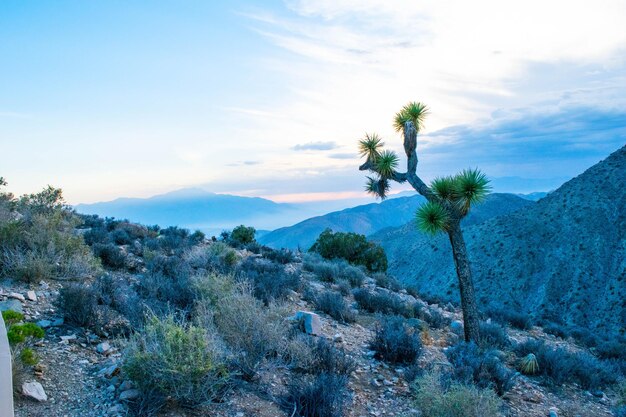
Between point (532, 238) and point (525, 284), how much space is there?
639cm

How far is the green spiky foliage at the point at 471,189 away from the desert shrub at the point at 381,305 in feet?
11.6

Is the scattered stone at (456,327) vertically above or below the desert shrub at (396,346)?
below

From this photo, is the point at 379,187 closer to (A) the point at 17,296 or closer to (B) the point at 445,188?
(B) the point at 445,188

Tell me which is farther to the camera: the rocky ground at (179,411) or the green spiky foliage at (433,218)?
the green spiky foliage at (433,218)

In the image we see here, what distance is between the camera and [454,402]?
5824mm

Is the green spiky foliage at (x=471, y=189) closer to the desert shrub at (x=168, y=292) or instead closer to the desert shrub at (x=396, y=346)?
the desert shrub at (x=396, y=346)

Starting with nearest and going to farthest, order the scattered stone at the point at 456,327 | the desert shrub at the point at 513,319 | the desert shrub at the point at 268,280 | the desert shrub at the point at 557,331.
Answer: the desert shrub at the point at 268,280 → the scattered stone at the point at 456,327 → the desert shrub at the point at 513,319 → the desert shrub at the point at 557,331

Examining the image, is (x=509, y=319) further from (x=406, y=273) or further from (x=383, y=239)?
(x=383, y=239)

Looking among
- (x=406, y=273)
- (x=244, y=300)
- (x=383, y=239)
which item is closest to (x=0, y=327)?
(x=244, y=300)

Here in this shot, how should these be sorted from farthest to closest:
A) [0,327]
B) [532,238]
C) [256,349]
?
1. [532,238]
2. [256,349]
3. [0,327]

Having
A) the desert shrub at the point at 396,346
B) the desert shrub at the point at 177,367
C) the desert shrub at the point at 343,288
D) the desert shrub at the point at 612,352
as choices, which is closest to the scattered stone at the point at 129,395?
the desert shrub at the point at 177,367

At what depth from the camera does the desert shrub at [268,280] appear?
10292mm

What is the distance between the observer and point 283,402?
5898mm

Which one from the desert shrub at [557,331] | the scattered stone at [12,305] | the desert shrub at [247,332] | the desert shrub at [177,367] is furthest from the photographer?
the desert shrub at [557,331]
